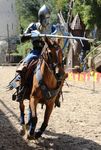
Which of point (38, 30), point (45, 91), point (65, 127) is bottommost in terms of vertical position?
point (65, 127)

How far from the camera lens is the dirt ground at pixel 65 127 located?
874 centimetres

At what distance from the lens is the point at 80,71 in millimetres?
26250

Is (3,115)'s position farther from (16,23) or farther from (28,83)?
(16,23)

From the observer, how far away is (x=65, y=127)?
1041 centimetres

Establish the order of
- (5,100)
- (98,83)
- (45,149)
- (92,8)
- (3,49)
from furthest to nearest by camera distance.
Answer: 1. (3,49)
2. (92,8)
3. (98,83)
4. (5,100)
5. (45,149)

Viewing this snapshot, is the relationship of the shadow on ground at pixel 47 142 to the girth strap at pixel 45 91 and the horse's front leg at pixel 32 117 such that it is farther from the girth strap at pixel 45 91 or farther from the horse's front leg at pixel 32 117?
the girth strap at pixel 45 91

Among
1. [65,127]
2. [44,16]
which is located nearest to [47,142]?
[65,127]

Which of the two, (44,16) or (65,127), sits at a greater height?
(44,16)

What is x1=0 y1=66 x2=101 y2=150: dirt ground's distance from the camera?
28.7ft

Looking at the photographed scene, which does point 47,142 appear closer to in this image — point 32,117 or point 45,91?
point 32,117

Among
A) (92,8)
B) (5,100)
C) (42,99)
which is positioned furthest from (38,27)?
(92,8)

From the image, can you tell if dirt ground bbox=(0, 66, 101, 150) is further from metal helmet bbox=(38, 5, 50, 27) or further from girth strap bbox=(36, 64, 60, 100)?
metal helmet bbox=(38, 5, 50, 27)

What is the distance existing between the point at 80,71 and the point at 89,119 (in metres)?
14.9

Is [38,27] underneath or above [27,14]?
above
